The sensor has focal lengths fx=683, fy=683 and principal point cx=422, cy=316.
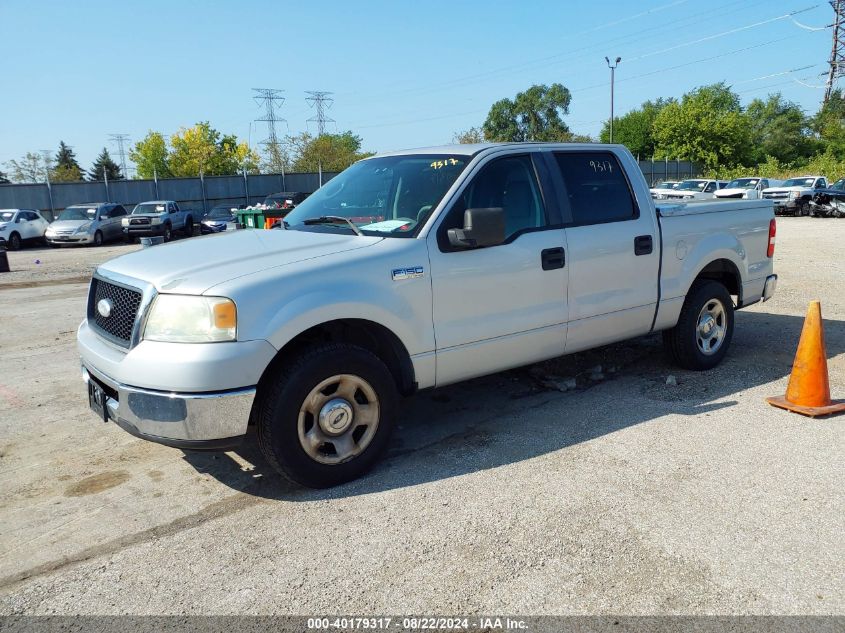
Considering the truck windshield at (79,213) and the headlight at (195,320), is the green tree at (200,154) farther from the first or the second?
the headlight at (195,320)

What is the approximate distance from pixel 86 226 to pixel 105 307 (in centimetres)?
2436

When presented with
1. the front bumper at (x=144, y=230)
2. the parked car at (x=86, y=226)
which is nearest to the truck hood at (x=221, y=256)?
the parked car at (x=86, y=226)

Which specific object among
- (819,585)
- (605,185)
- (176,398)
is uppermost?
(605,185)

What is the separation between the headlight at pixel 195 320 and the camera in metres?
3.46

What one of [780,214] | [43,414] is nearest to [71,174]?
[780,214]

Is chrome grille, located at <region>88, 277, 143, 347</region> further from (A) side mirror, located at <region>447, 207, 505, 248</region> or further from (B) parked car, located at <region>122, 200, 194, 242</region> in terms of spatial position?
(B) parked car, located at <region>122, 200, 194, 242</region>

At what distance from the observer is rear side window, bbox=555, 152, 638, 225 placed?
197 inches

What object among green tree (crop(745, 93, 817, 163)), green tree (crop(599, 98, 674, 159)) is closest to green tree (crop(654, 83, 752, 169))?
green tree (crop(745, 93, 817, 163))

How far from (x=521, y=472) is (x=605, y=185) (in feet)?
7.91

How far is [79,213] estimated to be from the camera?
2659cm

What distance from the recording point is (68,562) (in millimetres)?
3240

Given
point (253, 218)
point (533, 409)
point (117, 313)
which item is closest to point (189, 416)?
point (117, 313)

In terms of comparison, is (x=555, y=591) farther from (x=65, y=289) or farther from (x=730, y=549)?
(x=65, y=289)

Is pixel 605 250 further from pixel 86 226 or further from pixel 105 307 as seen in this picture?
pixel 86 226
